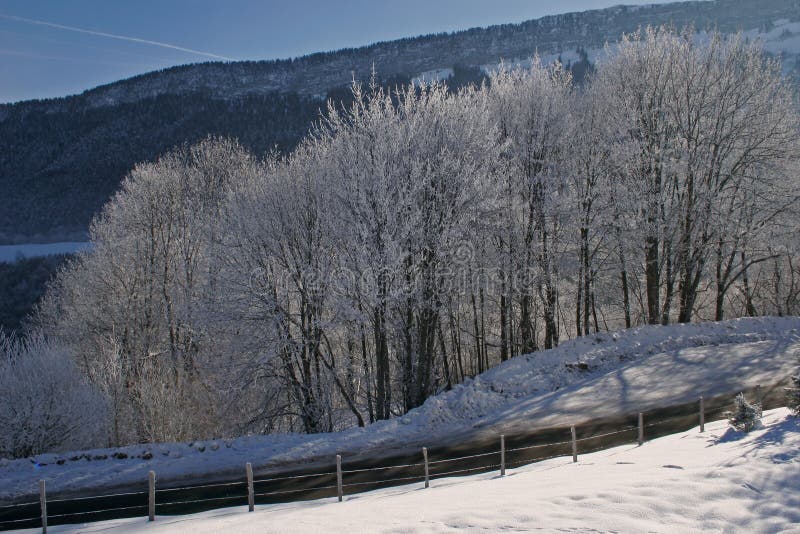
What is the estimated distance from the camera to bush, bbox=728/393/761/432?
439 inches

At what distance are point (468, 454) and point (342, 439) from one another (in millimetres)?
3840

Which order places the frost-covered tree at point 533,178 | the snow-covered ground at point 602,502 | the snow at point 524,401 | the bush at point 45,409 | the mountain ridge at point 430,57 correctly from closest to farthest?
1. the snow-covered ground at point 602,502
2. the snow at point 524,401
3. the bush at point 45,409
4. the frost-covered tree at point 533,178
5. the mountain ridge at point 430,57

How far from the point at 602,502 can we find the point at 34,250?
91.5 m

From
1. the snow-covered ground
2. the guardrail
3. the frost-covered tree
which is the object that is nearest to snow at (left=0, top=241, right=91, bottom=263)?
the frost-covered tree

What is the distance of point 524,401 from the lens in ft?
60.2

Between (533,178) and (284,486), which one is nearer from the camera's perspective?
(284,486)

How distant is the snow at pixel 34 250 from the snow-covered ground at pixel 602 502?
78155mm

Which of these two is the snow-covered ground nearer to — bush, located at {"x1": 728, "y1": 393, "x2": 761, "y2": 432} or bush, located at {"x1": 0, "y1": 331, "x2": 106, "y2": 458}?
bush, located at {"x1": 728, "y1": 393, "x2": 761, "y2": 432}

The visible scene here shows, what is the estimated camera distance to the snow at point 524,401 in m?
13.4

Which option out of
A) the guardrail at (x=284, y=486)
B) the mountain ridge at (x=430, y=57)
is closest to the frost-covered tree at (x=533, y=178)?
the guardrail at (x=284, y=486)

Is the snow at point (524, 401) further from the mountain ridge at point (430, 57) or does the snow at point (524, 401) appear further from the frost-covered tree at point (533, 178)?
the mountain ridge at point (430, 57)

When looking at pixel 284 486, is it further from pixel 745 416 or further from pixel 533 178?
pixel 533 178

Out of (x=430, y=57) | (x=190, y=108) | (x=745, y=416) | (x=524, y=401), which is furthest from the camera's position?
(x=430, y=57)

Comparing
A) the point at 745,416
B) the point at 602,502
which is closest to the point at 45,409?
the point at 602,502
